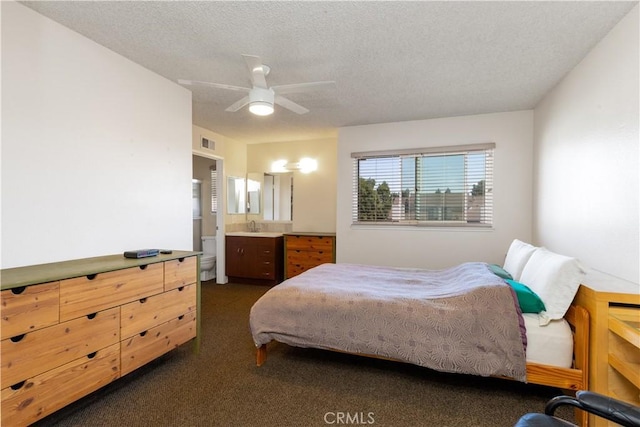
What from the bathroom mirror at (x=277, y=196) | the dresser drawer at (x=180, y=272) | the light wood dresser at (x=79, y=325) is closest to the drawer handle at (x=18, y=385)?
the light wood dresser at (x=79, y=325)

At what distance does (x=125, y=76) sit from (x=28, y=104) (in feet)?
2.61

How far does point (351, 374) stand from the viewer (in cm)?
224

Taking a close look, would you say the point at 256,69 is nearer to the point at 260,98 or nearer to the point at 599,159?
the point at 260,98

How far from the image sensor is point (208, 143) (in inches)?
177

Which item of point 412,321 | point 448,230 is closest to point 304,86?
point 412,321

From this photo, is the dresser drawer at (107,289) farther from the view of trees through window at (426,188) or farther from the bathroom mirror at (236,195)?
the bathroom mirror at (236,195)

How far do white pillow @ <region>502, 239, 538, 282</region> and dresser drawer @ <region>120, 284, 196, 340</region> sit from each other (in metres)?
2.78

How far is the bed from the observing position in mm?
1798

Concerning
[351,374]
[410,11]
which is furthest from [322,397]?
[410,11]

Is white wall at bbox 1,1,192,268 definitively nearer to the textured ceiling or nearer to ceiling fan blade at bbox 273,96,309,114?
the textured ceiling

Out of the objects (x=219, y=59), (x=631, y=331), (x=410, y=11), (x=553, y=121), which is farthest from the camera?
(x=553, y=121)

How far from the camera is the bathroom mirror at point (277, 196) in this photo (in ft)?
18.0

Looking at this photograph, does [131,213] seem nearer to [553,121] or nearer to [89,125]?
[89,125]

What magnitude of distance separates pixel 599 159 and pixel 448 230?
1.89m
